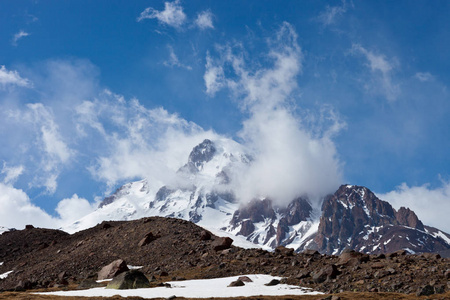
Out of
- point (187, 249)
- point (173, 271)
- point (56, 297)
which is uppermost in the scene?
point (187, 249)

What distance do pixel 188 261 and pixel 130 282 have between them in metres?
14.5

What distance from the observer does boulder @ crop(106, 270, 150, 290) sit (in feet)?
142

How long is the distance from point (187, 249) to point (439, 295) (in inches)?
1438

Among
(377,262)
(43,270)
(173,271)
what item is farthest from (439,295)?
(43,270)

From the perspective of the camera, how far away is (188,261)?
57094 mm

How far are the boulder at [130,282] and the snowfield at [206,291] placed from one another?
95 cm

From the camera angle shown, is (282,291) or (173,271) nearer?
(282,291)

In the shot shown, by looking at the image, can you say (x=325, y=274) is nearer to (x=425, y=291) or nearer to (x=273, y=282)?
(x=273, y=282)

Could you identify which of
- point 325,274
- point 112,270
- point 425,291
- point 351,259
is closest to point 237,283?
point 325,274

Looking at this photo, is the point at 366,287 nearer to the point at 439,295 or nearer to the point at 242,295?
the point at 439,295

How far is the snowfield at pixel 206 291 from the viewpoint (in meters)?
38.8

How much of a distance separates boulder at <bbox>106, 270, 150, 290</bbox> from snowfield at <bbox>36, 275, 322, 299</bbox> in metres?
0.95

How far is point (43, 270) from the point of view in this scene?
67062mm

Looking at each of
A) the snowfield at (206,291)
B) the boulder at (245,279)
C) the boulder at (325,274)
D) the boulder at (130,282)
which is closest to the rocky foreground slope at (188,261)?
the boulder at (325,274)
